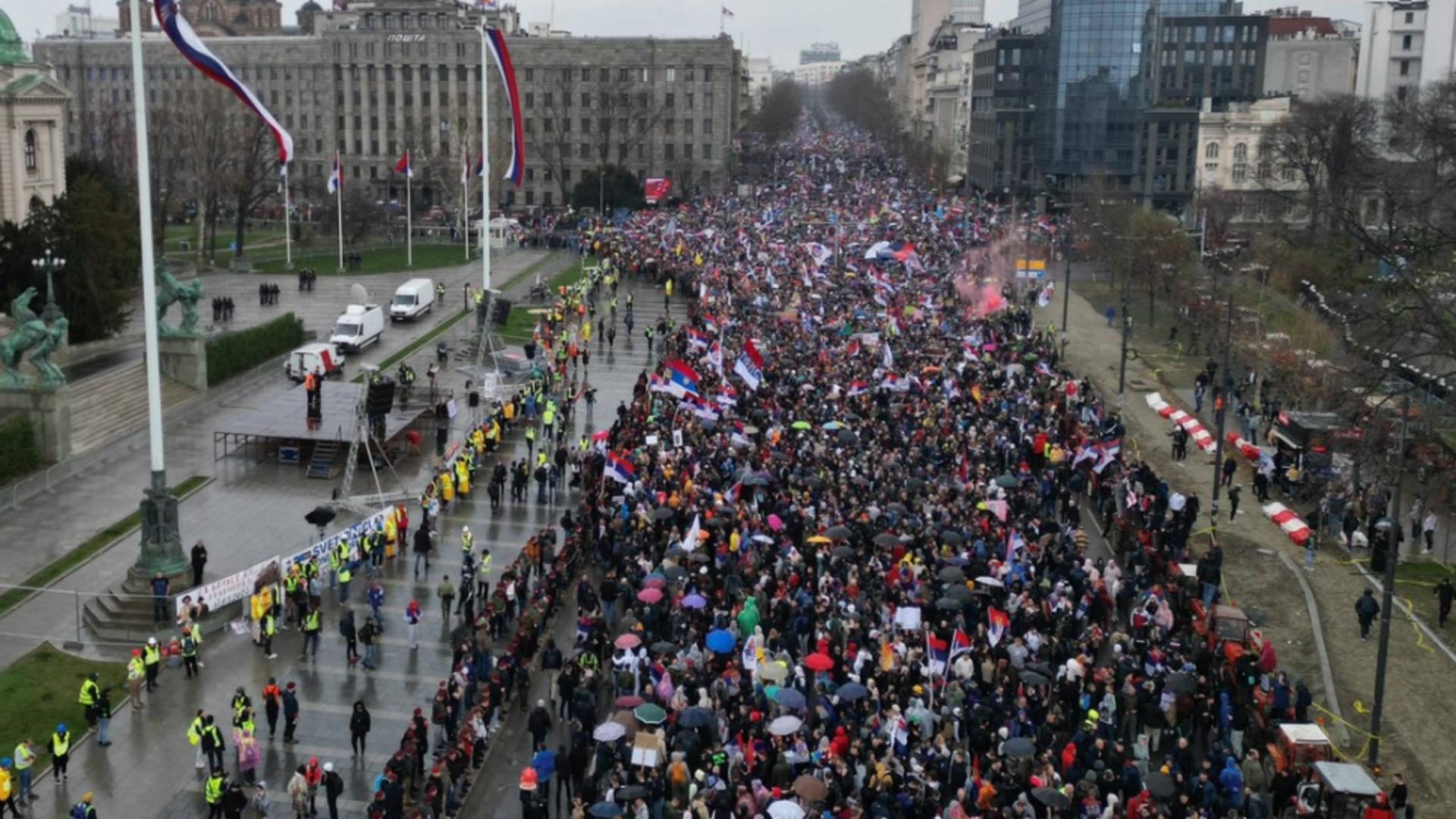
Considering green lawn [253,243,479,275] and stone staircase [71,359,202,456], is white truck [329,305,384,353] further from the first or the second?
green lawn [253,243,479,275]

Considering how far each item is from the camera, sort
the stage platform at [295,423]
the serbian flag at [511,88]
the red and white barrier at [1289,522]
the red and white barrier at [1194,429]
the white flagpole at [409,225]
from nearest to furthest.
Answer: the red and white barrier at [1289,522]
the stage platform at [295,423]
the red and white barrier at [1194,429]
the serbian flag at [511,88]
the white flagpole at [409,225]

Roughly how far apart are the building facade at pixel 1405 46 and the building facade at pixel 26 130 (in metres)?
85.6

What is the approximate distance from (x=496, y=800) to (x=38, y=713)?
26.1ft

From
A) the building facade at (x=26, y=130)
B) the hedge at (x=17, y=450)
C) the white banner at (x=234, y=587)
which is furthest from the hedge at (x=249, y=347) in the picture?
the white banner at (x=234, y=587)

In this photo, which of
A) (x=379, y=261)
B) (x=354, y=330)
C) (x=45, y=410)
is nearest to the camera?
(x=45, y=410)

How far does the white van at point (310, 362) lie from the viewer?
46000 millimetres

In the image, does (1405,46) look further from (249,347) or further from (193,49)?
(193,49)

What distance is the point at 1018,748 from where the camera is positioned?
1831 cm

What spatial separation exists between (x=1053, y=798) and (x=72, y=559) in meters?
21.3

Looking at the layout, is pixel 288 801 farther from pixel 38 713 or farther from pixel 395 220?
pixel 395 220

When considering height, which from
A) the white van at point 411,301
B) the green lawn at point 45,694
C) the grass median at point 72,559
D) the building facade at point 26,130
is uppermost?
the building facade at point 26,130

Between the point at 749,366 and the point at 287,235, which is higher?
the point at 287,235

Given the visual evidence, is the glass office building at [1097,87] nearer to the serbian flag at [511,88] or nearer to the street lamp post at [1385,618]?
the serbian flag at [511,88]

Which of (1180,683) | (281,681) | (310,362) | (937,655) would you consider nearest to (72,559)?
(281,681)
